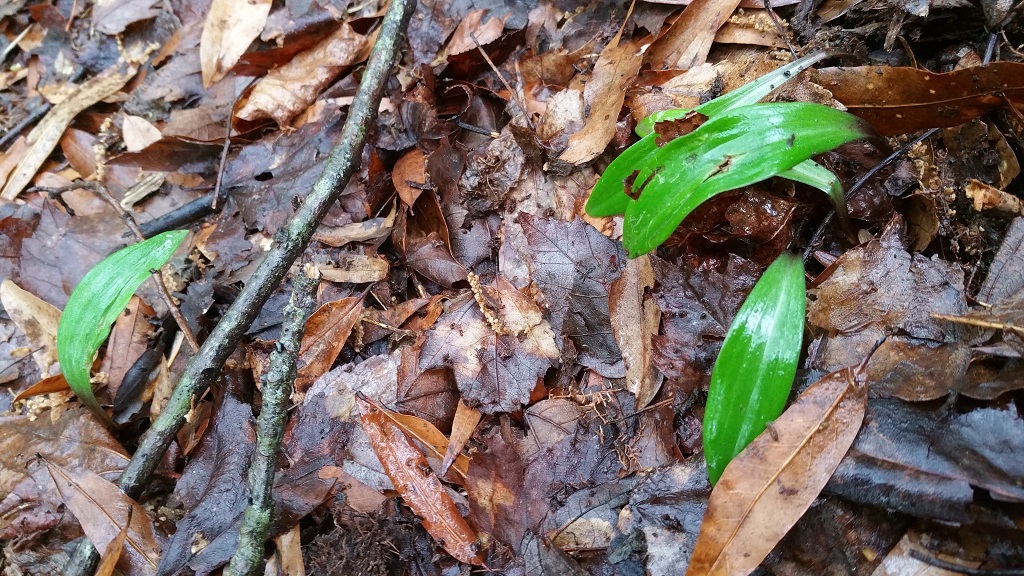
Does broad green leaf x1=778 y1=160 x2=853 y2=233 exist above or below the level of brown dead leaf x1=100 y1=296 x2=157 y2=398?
above

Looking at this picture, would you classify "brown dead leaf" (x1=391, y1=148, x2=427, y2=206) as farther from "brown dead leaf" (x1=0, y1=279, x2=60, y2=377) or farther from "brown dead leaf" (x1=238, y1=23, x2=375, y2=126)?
"brown dead leaf" (x1=0, y1=279, x2=60, y2=377)

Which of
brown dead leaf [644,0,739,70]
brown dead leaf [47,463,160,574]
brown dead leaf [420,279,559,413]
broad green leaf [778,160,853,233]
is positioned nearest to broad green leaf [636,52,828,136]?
broad green leaf [778,160,853,233]

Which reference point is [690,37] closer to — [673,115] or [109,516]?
[673,115]

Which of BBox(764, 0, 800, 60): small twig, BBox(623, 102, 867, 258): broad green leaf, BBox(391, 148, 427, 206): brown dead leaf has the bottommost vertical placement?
BBox(391, 148, 427, 206): brown dead leaf

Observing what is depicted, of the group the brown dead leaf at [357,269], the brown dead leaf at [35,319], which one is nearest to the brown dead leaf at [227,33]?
the brown dead leaf at [35,319]

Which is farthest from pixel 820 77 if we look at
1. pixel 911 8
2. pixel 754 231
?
pixel 754 231
